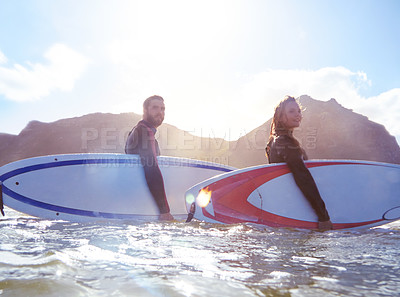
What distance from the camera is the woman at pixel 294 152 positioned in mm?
3234

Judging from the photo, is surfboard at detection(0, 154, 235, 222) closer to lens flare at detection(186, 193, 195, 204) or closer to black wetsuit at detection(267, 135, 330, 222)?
lens flare at detection(186, 193, 195, 204)

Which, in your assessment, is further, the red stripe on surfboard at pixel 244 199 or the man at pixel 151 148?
the man at pixel 151 148

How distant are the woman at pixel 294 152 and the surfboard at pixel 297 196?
0.42 ft

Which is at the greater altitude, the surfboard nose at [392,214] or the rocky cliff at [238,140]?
the rocky cliff at [238,140]

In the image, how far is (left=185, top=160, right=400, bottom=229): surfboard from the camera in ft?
11.3

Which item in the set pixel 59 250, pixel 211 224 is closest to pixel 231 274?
pixel 59 250

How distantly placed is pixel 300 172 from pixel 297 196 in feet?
1.17

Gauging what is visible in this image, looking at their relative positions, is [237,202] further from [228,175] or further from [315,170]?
[315,170]

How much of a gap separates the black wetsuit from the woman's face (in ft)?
0.63

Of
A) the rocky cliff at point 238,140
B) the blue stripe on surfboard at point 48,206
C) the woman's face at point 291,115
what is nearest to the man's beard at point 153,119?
the blue stripe on surfboard at point 48,206

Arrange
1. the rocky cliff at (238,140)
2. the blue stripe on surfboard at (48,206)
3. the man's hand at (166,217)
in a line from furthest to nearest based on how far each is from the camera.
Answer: the rocky cliff at (238,140) < the blue stripe on surfboard at (48,206) < the man's hand at (166,217)

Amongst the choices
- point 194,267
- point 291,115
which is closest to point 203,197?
point 291,115

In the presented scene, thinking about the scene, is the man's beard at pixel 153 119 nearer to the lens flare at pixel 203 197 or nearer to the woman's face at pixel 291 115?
the lens flare at pixel 203 197

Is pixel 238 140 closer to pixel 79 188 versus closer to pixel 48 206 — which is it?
pixel 79 188
